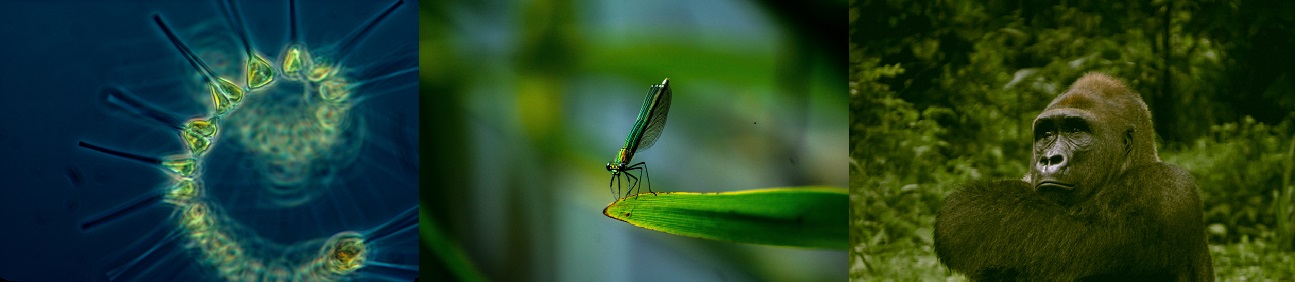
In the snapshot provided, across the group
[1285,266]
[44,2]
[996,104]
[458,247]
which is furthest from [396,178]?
[1285,266]

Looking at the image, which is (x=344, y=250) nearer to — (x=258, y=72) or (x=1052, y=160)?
(x=258, y=72)

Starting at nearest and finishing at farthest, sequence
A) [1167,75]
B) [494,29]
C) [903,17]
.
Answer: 1. [1167,75]
2. [903,17]
3. [494,29]

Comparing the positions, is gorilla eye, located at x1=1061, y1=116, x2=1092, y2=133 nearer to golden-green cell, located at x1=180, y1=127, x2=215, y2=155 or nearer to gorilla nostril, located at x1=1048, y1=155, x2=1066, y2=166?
gorilla nostril, located at x1=1048, y1=155, x2=1066, y2=166

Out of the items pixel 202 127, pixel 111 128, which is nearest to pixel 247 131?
pixel 202 127

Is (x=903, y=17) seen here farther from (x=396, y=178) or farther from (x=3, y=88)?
(x=3, y=88)

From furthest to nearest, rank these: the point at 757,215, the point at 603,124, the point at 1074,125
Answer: the point at 603,124 < the point at 757,215 < the point at 1074,125
